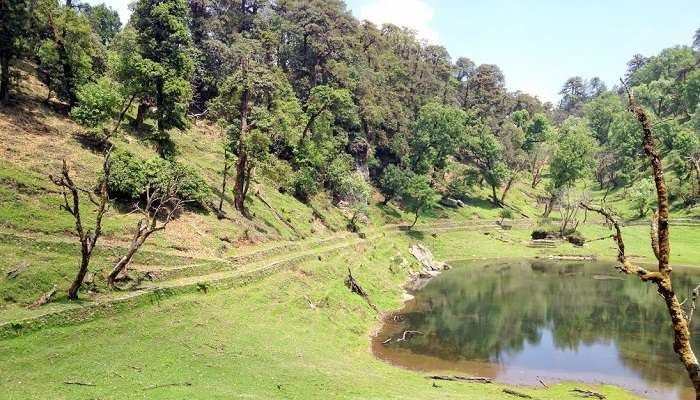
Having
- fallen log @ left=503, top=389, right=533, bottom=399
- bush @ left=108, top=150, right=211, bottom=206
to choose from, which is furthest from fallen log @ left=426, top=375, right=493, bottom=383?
bush @ left=108, top=150, right=211, bottom=206

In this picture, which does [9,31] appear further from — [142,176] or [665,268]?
[665,268]

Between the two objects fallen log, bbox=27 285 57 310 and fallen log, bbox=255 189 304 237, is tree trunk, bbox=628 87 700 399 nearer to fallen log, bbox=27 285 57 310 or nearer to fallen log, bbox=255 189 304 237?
fallen log, bbox=27 285 57 310

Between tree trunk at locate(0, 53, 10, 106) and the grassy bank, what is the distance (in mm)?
27079

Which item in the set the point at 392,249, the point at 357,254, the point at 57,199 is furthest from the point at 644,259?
the point at 57,199

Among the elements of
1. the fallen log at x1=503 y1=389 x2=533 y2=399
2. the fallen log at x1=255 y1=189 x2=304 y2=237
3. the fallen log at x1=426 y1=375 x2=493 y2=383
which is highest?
the fallen log at x1=255 y1=189 x2=304 y2=237

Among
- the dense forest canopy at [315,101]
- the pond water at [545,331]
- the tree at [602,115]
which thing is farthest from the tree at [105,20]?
the tree at [602,115]

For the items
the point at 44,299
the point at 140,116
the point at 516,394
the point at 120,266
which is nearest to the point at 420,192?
the point at 140,116

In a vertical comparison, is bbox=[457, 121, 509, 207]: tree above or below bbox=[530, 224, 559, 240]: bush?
above

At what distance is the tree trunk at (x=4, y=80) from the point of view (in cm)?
4500

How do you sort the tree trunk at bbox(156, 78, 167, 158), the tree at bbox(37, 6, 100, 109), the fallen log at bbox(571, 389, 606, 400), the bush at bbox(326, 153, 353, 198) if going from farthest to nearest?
the bush at bbox(326, 153, 353, 198), the tree trunk at bbox(156, 78, 167, 158), the tree at bbox(37, 6, 100, 109), the fallen log at bbox(571, 389, 606, 400)

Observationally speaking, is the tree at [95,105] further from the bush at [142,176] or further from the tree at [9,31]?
the tree at [9,31]

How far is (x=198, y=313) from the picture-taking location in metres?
34.8

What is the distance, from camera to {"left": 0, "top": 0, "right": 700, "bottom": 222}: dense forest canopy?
51219mm

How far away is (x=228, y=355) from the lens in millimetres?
29875
